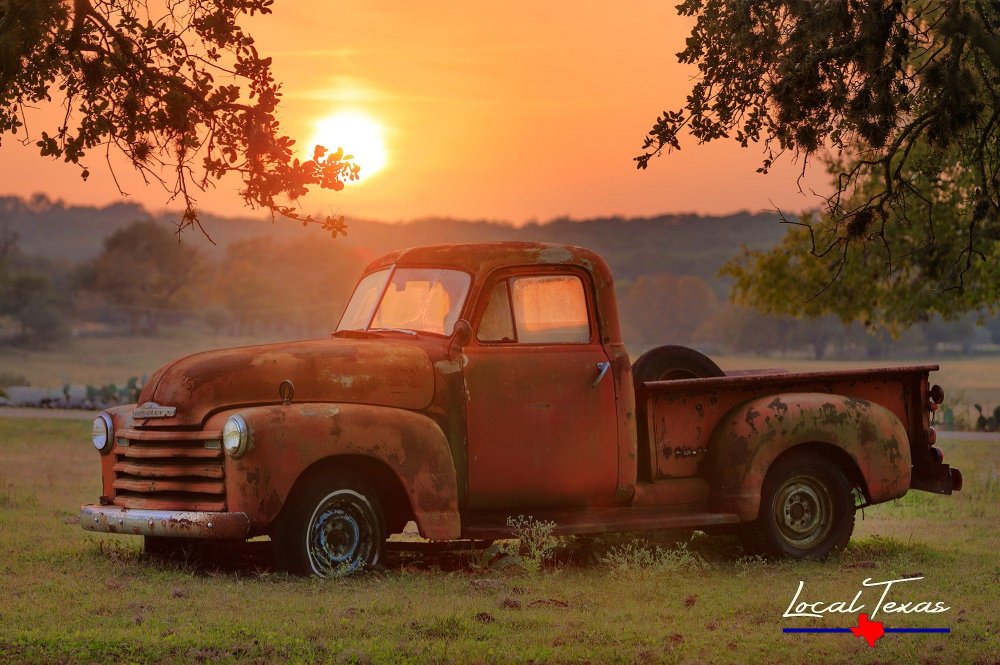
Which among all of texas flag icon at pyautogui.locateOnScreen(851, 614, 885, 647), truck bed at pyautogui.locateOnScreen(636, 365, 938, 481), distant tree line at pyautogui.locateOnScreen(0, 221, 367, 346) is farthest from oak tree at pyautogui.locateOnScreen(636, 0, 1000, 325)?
distant tree line at pyautogui.locateOnScreen(0, 221, 367, 346)

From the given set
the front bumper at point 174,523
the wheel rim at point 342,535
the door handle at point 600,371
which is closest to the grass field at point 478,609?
A: the wheel rim at point 342,535

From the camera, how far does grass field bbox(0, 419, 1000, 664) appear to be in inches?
290

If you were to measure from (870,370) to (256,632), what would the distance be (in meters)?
5.58

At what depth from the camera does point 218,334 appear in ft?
398

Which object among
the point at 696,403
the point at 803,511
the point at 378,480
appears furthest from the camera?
the point at 803,511

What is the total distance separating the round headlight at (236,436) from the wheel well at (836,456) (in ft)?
13.5

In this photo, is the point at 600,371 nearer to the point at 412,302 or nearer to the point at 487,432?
the point at 487,432

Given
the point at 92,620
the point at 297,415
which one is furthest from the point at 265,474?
the point at 92,620

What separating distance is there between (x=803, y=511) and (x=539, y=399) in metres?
2.45

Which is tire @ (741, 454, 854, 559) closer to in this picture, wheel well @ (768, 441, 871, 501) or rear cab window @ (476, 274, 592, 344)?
wheel well @ (768, 441, 871, 501)

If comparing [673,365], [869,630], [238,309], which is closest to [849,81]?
[673,365]

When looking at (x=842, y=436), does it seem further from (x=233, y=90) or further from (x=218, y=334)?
(x=218, y=334)

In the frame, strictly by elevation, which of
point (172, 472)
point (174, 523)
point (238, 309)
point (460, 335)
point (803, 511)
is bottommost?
point (803, 511)

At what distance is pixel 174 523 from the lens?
29.1 feet
